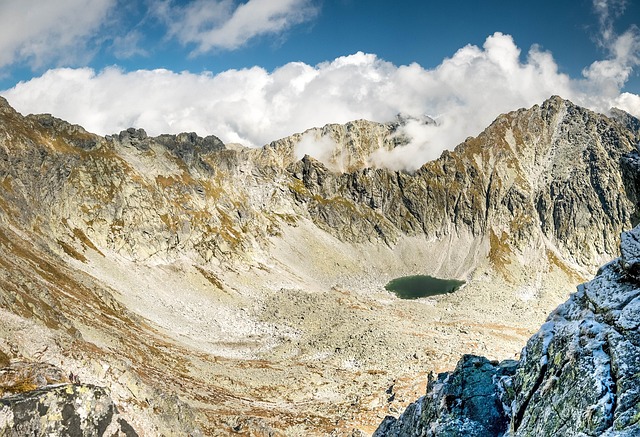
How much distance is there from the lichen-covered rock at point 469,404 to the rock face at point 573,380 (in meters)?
0.04

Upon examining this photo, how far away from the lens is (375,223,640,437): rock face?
11.5m

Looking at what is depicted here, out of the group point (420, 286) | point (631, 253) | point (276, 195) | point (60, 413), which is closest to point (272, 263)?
point (276, 195)

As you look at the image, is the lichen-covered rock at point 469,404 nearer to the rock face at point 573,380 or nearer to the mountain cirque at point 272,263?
the rock face at point 573,380

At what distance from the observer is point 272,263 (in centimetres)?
12975

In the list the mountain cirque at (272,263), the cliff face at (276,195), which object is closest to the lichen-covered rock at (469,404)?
the mountain cirque at (272,263)

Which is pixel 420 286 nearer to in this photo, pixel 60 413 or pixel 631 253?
pixel 631 253

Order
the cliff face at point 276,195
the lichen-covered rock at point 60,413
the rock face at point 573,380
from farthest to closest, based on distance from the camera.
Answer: the cliff face at point 276,195, the lichen-covered rock at point 60,413, the rock face at point 573,380

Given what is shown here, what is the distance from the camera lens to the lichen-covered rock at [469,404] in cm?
1669

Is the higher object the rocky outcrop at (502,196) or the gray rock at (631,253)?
the rocky outcrop at (502,196)

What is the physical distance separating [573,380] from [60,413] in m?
19.1

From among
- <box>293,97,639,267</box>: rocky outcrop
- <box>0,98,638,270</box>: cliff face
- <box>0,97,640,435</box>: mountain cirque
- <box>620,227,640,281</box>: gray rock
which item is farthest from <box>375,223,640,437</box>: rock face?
<box>293,97,639,267</box>: rocky outcrop

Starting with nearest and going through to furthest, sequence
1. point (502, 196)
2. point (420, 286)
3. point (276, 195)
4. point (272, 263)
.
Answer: point (272, 263), point (420, 286), point (276, 195), point (502, 196)

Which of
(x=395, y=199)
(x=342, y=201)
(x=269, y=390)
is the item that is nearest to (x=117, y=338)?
(x=269, y=390)

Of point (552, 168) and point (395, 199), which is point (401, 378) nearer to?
point (395, 199)
